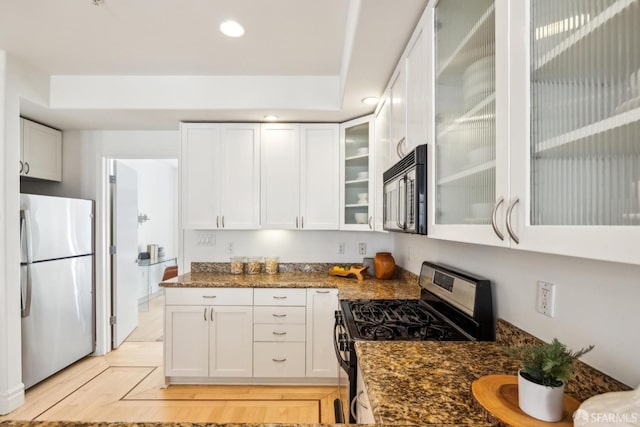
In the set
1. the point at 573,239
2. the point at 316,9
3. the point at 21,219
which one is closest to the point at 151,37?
the point at 316,9

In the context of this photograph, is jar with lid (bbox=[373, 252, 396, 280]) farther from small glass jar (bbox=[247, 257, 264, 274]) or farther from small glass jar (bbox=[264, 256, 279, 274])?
small glass jar (bbox=[247, 257, 264, 274])

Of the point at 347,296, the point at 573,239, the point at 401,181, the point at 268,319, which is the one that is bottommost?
the point at 268,319

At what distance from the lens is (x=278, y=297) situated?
271cm

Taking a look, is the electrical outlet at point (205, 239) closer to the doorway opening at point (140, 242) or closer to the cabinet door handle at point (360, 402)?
the doorway opening at point (140, 242)

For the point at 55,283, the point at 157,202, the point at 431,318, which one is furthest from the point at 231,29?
the point at 157,202

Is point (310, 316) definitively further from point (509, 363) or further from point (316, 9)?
point (316, 9)

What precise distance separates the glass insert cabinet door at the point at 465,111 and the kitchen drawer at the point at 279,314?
171 centimetres

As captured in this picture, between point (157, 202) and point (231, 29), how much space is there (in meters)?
4.79

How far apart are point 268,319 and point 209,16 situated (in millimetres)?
2198

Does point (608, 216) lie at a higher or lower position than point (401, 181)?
lower

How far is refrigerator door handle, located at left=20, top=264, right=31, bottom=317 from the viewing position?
99.0 inches

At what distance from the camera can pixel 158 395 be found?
260 centimetres

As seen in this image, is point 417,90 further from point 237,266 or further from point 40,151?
point 40,151

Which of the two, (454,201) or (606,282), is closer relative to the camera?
(606,282)
